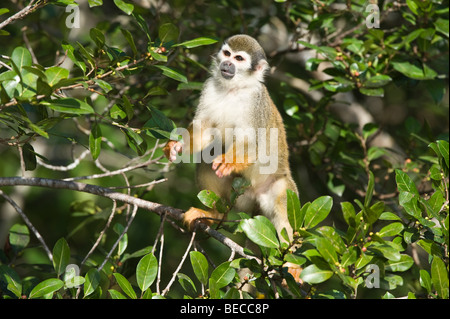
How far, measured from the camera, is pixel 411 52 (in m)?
4.28

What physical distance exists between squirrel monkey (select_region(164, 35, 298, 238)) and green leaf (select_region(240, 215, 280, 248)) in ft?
3.90

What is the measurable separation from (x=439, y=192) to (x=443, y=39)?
1913mm

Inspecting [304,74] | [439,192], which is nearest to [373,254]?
[439,192]

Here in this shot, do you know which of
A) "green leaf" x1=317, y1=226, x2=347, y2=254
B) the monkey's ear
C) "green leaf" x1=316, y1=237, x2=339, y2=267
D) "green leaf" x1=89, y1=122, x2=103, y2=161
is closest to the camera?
"green leaf" x1=316, y1=237, x2=339, y2=267

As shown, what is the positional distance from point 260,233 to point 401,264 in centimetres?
75

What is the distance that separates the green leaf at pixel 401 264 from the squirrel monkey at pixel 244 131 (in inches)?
54.9

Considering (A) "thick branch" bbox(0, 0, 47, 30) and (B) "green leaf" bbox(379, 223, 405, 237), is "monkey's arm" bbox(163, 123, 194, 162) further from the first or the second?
(B) "green leaf" bbox(379, 223, 405, 237)

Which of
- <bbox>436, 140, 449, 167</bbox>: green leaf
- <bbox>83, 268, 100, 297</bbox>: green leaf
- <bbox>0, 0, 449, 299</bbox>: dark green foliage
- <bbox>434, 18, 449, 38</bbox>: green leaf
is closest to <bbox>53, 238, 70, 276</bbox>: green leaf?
<bbox>0, 0, 449, 299</bbox>: dark green foliage

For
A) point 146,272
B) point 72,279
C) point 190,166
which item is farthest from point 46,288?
point 190,166

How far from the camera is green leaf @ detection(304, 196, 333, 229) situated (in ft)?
8.84

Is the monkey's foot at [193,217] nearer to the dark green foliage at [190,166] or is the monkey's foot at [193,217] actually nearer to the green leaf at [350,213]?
the dark green foliage at [190,166]

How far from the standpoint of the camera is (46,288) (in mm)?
2709

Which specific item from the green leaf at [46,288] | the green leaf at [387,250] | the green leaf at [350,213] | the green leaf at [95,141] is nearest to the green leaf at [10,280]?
the green leaf at [46,288]

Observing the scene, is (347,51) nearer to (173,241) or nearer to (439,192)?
(439,192)
